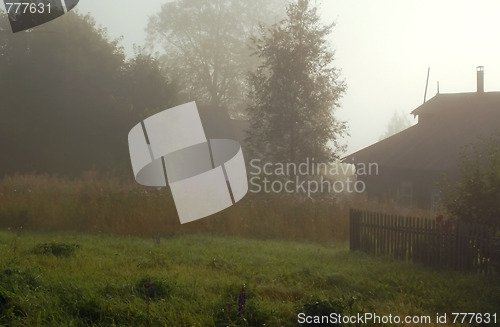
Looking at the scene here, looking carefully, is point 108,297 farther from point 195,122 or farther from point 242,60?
point 242,60

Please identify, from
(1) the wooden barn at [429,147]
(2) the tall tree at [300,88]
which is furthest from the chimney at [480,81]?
(2) the tall tree at [300,88]

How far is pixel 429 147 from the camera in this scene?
27.8m

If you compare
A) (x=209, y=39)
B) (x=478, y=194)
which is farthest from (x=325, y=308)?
(x=209, y=39)

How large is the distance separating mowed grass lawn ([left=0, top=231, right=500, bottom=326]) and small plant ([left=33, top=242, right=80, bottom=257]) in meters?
0.02

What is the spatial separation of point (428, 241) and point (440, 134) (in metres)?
17.9

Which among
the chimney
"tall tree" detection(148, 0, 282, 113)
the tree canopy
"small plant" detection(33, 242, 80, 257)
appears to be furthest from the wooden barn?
"tall tree" detection(148, 0, 282, 113)

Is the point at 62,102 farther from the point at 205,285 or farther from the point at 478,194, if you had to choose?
the point at 478,194

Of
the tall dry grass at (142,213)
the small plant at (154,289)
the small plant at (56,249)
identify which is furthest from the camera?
the tall dry grass at (142,213)

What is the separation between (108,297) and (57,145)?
1017 inches

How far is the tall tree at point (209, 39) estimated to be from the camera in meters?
50.6

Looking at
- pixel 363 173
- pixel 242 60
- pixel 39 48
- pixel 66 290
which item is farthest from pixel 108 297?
pixel 242 60

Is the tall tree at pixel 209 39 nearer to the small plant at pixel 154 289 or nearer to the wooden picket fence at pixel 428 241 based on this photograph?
the wooden picket fence at pixel 428 241

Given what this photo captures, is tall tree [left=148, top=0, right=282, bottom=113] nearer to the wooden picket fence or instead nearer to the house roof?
the house roof

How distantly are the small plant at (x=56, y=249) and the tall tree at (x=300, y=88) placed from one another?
1631cm
